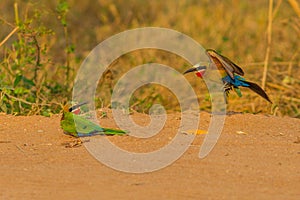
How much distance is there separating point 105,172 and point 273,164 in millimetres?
911

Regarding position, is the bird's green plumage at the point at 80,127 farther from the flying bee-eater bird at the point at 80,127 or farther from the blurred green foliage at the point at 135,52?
the blurred green foliage at the point at 135,52

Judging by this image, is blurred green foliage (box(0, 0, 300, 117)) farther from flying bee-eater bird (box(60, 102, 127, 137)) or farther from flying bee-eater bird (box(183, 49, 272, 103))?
flying bee-eater bird (box(183, 49, 272, 103))

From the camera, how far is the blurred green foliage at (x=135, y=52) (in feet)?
20.0

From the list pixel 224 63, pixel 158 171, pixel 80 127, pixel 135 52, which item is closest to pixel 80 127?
pixel 80 127

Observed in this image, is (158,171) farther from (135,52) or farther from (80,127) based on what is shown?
(135,52)

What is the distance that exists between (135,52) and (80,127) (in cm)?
413

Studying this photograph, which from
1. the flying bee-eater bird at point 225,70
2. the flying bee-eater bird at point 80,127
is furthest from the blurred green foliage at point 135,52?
the flying bee-eater bird at point 225,70

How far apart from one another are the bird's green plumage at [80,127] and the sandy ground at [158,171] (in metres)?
0.05

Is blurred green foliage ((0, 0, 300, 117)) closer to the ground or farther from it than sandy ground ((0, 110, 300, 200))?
farther from it

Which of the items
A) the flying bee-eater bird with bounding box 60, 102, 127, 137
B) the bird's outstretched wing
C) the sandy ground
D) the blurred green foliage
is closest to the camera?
the sandy ground

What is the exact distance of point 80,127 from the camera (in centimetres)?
451

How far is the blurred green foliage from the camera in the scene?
610cm

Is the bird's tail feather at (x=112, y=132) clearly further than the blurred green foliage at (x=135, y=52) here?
No

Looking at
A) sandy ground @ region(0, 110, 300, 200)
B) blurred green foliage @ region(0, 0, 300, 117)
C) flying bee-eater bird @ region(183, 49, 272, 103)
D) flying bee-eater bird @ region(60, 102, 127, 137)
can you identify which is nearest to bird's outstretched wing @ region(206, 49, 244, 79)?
flying bee-eater bird @ region(183, 49, 272, 103)
